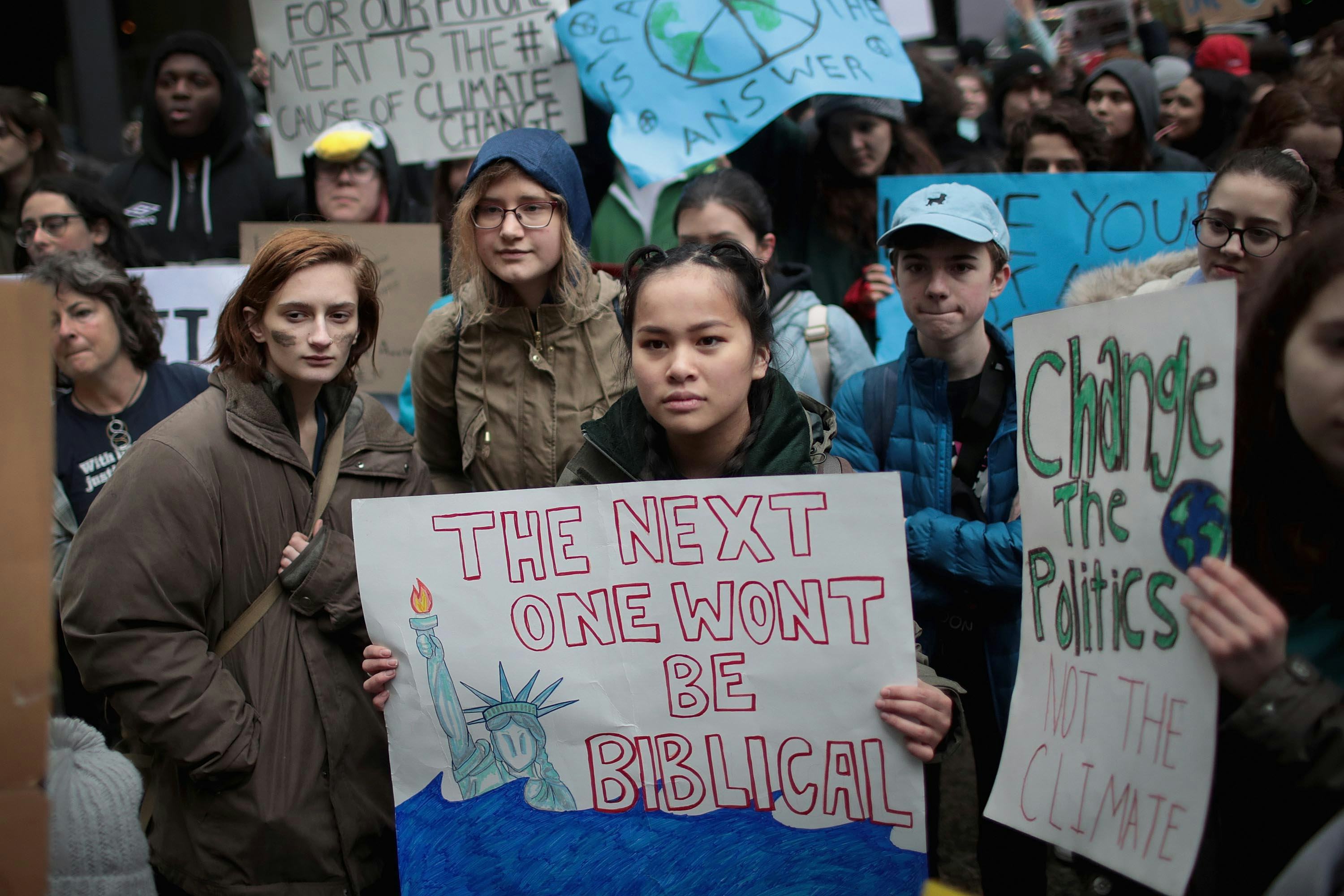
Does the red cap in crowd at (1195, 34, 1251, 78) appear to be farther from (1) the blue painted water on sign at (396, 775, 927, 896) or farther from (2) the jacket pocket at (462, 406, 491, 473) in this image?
(1) the blue painted water on sign at (396, 775, 927, 896)

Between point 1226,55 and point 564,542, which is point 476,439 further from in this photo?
point 1226,55

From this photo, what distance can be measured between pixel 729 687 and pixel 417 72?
159 inches

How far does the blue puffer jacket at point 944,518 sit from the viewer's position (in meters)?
2.54

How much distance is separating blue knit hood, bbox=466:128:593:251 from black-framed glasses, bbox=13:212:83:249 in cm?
226

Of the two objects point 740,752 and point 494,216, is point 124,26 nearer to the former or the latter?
point 494,216

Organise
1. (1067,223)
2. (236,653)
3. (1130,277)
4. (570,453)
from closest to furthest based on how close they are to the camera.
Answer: (236,653)
(570,453)
(1130,277)
(1067,223)

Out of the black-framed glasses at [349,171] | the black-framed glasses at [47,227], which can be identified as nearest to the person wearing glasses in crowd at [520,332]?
the black-framed glasses at [349,171]

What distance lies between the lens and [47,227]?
171 inches

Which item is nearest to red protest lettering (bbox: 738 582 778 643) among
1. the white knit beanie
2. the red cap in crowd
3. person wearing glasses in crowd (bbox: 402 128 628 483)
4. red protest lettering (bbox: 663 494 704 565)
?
red protest lettering (bbox: 663 494 704 565)

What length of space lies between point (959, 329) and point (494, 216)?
4.29ft

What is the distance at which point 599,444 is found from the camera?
2.31 m

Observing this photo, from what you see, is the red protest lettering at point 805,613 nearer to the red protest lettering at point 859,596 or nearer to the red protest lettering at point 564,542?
the red protest lettering at point 859,596

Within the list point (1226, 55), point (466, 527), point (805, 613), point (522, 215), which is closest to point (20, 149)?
point (522, 215)

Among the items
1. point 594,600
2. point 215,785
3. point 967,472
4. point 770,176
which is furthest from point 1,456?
point 770,176
